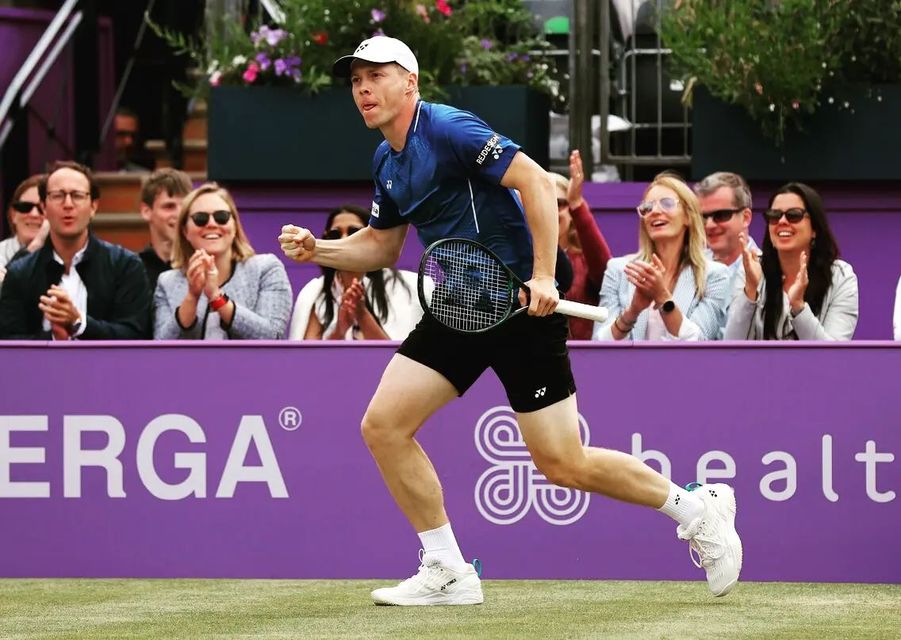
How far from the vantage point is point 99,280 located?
27.2 feet

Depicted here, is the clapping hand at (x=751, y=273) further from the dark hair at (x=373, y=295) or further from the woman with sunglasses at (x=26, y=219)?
the woman with sunglasses at (x=26, y=219)

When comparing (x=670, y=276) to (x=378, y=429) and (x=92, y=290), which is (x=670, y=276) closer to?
(x=378, y=429)

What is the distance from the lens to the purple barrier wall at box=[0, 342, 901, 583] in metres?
7.01

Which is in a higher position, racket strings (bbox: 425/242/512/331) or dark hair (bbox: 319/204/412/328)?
racket strings (bbox: 425/242/512/331)

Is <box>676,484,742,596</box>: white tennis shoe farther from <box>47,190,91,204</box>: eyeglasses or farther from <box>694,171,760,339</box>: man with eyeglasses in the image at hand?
<box>47,190,91,204</box>: eyeglasses

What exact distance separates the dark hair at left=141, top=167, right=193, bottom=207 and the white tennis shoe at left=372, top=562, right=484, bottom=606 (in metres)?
3.41

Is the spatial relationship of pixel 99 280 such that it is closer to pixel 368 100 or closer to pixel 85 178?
pixel 85 178

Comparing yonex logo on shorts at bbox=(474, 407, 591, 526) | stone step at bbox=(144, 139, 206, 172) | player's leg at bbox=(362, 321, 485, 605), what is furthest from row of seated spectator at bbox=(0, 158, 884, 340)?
stone step at bbox=(144, 139, 206, 172)

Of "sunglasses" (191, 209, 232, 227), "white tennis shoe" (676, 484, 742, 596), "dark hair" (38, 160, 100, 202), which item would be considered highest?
"dark hair" (38, 160, 100, 202)

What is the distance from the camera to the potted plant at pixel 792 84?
9.38m

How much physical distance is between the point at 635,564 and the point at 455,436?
0.84 m

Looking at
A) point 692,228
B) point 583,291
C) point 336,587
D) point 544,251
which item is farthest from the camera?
point 583,291

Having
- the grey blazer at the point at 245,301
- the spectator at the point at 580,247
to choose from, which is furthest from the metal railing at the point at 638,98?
the grey blazer at the point at 245,301

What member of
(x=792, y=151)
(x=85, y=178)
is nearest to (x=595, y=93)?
(x=792, y=151)
